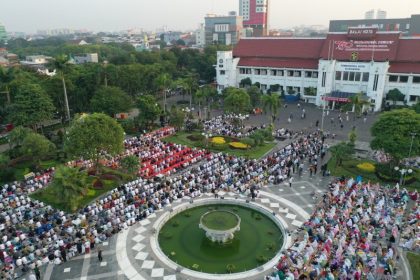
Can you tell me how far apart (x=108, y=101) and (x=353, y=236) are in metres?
40.8

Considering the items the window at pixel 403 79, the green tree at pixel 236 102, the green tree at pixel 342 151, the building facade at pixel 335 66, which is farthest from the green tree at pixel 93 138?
the window at pixel 403 79

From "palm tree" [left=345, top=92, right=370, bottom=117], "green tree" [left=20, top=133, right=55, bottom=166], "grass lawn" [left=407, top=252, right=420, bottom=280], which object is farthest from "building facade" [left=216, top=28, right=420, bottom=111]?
"green tree" [left=20, top=133, right=55, bottom=166]

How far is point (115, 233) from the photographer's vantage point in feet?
87.1

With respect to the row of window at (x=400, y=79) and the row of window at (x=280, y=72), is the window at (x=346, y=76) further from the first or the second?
the row of window at (x=400, y=79)

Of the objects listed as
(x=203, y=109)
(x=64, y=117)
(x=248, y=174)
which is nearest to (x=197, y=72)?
(x=203, y=109)

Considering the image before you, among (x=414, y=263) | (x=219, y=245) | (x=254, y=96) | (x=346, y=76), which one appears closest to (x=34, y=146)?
(x=219, y=245)

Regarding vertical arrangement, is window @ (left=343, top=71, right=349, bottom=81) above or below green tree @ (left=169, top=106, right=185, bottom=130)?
above

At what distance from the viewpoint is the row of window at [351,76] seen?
6419 centimetres

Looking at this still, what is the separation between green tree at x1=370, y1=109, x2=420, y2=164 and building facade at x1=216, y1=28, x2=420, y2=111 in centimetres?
2727

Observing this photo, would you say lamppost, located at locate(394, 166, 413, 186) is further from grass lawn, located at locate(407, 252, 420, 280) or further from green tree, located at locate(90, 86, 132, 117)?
green tree, located at locate(90, 86, 132, 117)

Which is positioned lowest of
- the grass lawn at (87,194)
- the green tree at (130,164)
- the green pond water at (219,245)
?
the green pond water at (219,245)

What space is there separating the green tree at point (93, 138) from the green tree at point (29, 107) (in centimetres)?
1641

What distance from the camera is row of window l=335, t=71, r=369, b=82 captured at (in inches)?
2527

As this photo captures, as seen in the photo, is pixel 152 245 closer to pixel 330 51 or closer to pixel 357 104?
pixel 357 104
